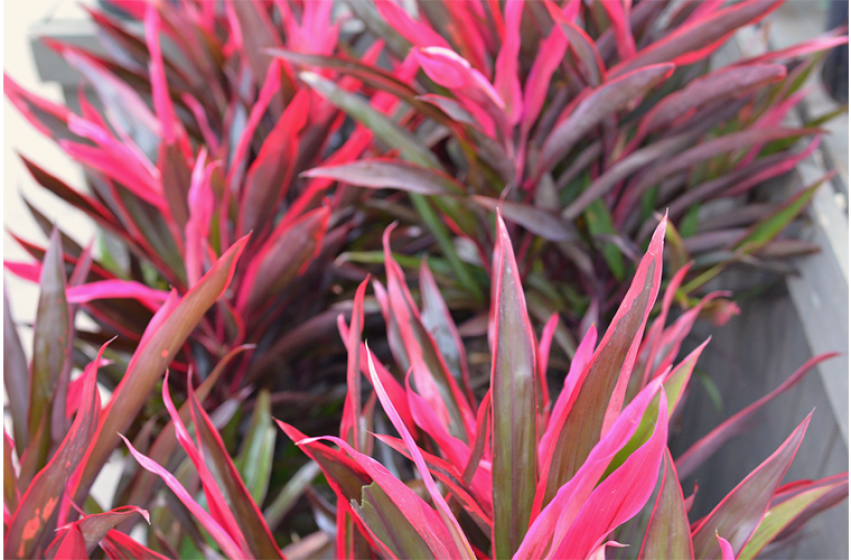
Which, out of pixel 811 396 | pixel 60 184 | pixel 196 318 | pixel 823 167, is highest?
pixel 60 184

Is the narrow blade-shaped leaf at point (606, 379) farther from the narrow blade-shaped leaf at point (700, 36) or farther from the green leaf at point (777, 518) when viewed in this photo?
the narrow blade-shaped leaf at point (700, 36)

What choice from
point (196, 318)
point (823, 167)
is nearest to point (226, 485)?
point (196, 318)

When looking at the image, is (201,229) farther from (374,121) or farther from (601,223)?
(601,223)

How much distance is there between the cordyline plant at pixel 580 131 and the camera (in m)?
0.71

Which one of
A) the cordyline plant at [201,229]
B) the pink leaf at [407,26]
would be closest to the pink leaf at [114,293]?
the cordyline plant at [201,229]

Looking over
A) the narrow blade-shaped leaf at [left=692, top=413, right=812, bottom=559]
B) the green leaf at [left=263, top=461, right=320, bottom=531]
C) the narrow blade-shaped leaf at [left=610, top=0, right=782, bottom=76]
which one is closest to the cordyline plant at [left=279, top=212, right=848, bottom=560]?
the narrow blade-shaped leaf at [left=692, top=413, right=812, bottom=559]

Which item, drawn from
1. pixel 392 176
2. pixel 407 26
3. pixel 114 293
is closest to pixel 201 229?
pixel 114 293

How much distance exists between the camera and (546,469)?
0.40m

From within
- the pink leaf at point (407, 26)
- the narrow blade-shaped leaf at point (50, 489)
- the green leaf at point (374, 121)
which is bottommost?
the narrow blade-shaped leaf at point (50, 489)

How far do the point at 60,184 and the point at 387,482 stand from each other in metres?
0.65

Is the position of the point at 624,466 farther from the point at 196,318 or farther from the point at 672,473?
the point at 196,318

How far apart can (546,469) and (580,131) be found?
1.52 feet

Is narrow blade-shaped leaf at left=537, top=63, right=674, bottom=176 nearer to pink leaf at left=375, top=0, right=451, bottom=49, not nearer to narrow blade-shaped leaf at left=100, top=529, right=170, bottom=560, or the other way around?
pink leaf at left=375, top=0, right=451, bottom=49

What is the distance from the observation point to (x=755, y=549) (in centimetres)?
47
